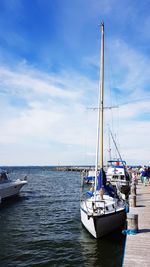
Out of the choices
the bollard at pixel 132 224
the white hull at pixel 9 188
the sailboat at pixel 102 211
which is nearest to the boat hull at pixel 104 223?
the sailboat at pixel 102 211

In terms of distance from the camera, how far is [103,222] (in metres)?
14.7

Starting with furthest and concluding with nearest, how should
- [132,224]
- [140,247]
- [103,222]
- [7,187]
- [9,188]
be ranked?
1. [9,188]
2. [7,187]
3. [103,222]
4. [132,224]
5. [140,247]

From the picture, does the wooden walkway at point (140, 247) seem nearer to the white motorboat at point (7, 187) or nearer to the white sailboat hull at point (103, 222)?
the white sailboat hull at point (103, 222)

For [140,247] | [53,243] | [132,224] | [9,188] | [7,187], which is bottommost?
[53,243]

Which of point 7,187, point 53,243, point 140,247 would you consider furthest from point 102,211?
point 7,187

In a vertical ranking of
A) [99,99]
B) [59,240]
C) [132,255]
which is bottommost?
[59,240]

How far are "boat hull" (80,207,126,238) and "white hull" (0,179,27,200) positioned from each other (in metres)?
16.5

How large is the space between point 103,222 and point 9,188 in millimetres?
19428

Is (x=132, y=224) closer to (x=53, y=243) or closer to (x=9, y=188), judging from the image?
(x=53, y=243)

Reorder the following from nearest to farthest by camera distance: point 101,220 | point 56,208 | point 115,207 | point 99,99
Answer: point 101,220 → point 115,207 → point 99,99 → point 56,208

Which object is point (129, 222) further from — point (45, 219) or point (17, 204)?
point (17, 204)

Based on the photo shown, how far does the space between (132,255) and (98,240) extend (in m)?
6.07

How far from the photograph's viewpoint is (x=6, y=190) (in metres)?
31.2

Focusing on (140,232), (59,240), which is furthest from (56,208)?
(140,232)
